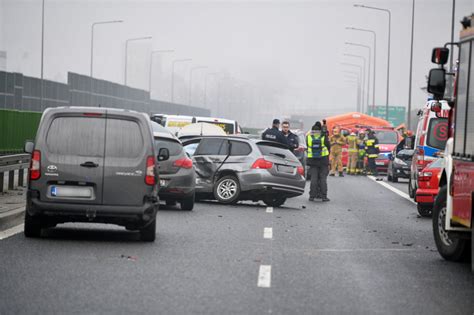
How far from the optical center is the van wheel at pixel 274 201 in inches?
932

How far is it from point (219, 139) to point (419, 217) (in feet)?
14.8

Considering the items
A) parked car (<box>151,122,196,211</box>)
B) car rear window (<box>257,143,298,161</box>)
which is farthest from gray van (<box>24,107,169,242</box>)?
car rear window (<box>257,143,298,161</box>)

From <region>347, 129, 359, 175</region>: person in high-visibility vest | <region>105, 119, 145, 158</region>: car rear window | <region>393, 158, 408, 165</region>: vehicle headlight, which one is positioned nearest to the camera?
<region>105, 119, 145, 158</region>: car rear window

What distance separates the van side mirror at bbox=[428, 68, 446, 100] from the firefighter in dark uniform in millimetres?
29128

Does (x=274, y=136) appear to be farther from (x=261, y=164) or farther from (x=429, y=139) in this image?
(x=261, y=164)

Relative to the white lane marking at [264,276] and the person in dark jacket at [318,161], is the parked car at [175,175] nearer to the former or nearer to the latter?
the person in dark jacket at [318,161]

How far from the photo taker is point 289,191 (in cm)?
2309

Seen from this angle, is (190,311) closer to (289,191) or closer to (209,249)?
(209,249)

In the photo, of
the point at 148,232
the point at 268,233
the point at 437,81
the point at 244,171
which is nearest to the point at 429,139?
the point at 244,171

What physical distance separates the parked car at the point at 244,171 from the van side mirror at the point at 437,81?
1016 centimetres

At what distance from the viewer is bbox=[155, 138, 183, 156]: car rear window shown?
20438 mm

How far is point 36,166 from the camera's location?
45.8 feet

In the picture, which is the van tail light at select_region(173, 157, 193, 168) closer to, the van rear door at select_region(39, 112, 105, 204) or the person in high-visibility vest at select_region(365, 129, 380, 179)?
the van rear door at select_region(39, 112, 105, 204)

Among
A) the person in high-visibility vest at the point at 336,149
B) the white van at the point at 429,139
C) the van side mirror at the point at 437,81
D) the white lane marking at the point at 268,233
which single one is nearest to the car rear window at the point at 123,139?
the white lane marking at the point at 268,233
